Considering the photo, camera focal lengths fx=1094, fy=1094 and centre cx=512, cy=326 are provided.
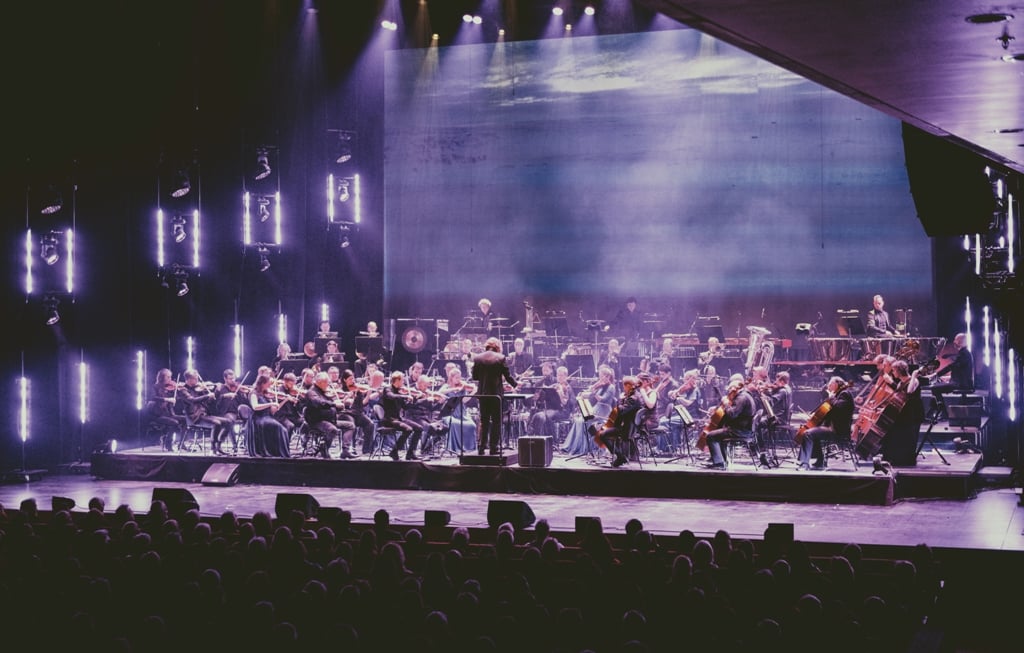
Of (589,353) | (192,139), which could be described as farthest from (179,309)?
(589,353)

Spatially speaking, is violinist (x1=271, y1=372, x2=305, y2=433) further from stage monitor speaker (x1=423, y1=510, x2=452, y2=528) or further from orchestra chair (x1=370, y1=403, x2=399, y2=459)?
stage monitor speaker (x1=423, y1=510, x2=452, y2=528)

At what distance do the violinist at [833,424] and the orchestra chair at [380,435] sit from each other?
17.4ft

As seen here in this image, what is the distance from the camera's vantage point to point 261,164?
17891 millimetres

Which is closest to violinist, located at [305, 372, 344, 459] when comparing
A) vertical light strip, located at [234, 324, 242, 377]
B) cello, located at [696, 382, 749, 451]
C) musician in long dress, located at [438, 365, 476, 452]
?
musician in long dress, located at [438, 365, 476, 452]

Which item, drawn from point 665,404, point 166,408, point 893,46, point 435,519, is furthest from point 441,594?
point 166,408

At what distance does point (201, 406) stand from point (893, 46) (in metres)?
12.5

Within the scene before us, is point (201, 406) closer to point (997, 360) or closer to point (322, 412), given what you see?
Answer: point (322, 412)

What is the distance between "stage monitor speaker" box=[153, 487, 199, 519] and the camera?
9157 mm

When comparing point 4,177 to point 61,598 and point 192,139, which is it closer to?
point 192,139

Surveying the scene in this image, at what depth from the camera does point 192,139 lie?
17953mm

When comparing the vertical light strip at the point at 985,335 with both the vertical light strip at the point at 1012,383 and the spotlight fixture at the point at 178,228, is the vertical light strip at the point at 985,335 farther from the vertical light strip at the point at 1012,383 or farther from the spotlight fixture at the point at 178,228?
the spotlight fixture at the point at 178,228

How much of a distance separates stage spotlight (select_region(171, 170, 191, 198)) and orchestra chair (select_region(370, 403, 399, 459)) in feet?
15.6

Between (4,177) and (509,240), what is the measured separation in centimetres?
874

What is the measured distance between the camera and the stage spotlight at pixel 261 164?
1783 centimetres
